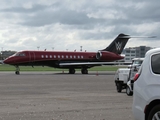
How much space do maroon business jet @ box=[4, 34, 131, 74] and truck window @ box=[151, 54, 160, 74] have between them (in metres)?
39.5

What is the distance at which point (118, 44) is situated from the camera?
5475cm

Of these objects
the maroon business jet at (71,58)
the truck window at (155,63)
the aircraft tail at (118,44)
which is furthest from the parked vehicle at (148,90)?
the aircraft tail at (118,44)

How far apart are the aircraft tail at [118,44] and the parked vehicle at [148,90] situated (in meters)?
46.2

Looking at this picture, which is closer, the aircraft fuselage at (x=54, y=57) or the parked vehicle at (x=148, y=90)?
the parked vehicle at (x=148, y=90)

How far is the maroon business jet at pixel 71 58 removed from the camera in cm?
4753

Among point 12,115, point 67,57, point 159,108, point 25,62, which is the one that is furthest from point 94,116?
point 67,57

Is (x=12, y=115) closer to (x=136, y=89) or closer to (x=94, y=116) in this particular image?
(x=94, y=116)

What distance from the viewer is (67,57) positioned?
168 feet

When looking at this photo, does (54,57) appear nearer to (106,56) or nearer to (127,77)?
(106,56)

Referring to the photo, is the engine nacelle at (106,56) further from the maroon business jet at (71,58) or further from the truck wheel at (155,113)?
the truck wheel at (155,113)

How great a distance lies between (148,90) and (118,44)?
4722 cm

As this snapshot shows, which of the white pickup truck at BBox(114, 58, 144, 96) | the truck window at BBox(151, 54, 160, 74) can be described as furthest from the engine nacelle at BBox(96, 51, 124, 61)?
the truck window at BBox(151, 54, 160, 74)

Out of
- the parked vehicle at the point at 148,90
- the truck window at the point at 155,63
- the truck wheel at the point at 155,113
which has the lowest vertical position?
the truck wheel at the point at 155,113

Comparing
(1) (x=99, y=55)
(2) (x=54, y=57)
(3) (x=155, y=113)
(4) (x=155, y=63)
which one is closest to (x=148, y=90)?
(3) (x=155, y=113)
